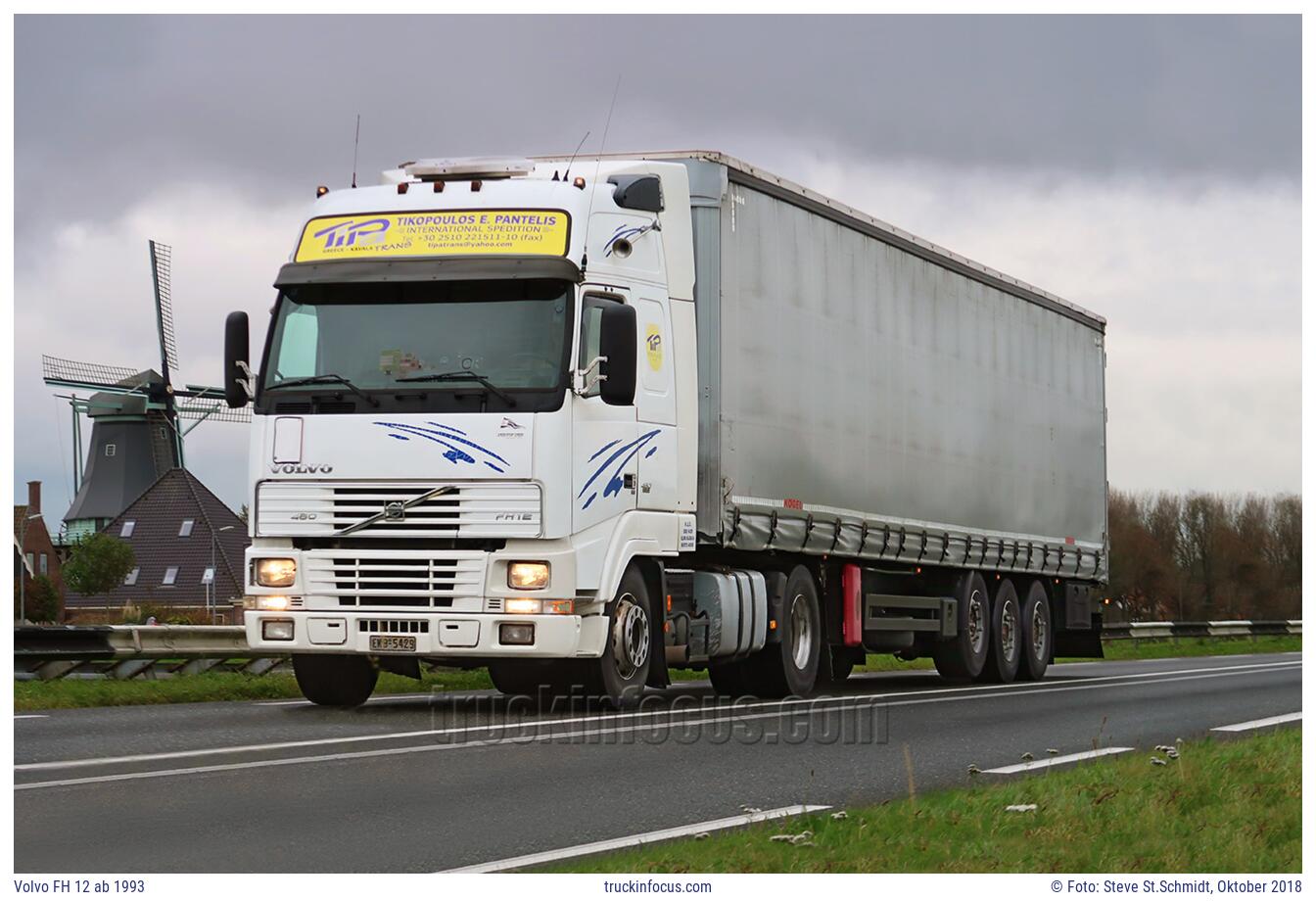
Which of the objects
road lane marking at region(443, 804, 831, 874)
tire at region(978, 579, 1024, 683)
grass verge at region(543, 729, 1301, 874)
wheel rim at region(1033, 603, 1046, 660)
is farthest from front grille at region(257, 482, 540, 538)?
wheel rim at region(1033, 603, 1046, 660)

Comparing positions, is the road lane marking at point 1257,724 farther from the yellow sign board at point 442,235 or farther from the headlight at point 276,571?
the headlight at point 276,571

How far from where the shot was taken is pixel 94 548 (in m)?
88.7

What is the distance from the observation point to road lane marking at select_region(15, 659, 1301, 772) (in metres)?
10.7

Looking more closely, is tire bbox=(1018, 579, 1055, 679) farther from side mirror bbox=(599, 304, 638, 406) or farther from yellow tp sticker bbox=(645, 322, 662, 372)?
side mirror bbox=(599, 304, 638, 406)

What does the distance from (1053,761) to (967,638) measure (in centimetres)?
955

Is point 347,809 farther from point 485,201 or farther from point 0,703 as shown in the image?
point 485,201

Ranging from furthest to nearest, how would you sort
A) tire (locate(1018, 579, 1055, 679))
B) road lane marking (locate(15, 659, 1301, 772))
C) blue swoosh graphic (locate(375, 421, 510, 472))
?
tire (locate(1018, 579, 1055, 679)) → blue swoosh graphic (locate(375, 421, 510, 472)) → road lane marking (locate(15, 659, 1301, 772))

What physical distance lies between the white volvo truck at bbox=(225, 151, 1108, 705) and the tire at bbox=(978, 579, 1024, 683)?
2599 mm

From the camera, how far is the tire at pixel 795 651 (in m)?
17.0

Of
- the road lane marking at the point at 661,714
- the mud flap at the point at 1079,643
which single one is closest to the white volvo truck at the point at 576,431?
the road lane marking at the point at 661,714

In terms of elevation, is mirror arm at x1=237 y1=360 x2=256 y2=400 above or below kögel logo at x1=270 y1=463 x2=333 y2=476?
above

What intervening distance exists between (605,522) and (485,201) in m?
2.59

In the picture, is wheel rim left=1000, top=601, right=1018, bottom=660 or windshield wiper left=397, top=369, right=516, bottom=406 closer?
windshield wiper left=397, top=369, right=516, bottom=406

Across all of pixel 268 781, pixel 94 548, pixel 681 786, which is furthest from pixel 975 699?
pixel 94 548
